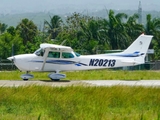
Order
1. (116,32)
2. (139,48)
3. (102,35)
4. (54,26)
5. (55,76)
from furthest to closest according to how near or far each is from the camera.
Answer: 1. (54,26)
2. (102,35)
3. (116,32)
4. (139,48)
5. (55,76)

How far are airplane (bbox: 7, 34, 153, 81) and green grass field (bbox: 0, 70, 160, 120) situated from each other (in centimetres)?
905

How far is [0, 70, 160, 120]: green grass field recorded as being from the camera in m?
11.7

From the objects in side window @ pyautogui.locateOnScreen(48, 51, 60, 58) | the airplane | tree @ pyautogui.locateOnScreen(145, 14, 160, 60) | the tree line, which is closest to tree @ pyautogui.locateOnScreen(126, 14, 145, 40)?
the tree line

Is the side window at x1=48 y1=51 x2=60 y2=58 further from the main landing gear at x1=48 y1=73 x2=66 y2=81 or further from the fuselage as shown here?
the main landing gear at x1=48 y1=73 x2=66 y2=81

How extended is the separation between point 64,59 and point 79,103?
1311 cm

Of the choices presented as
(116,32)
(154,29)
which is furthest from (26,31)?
(154,29)

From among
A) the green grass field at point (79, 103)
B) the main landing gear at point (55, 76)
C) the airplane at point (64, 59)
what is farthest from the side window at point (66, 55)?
the green grass field at point (79, 103)

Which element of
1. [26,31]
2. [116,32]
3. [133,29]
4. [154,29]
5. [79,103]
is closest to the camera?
[79,103]

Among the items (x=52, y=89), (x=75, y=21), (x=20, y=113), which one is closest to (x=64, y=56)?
(x=52, y=89)

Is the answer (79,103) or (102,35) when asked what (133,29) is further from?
(79,103)

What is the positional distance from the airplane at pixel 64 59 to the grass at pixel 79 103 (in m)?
9.29

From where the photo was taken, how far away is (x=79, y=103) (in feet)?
44.7

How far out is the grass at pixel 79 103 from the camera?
38.5 feet

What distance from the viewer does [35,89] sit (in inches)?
639
